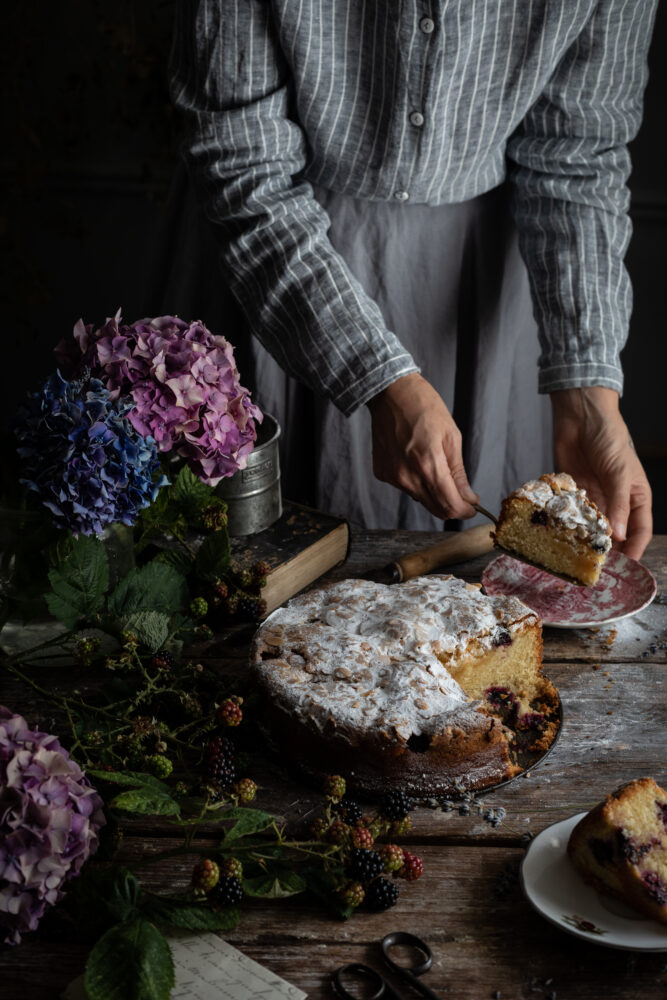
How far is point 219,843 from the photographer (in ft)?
4.07

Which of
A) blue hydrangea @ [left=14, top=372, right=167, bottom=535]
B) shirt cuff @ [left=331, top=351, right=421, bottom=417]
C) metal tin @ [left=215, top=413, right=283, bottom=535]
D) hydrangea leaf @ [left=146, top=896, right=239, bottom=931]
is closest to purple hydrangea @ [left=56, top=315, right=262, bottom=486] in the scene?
blue hydrangea @ [left=14, top=372, right=167, bottom=535]

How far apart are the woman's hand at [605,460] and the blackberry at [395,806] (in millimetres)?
779

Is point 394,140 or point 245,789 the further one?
point 394,140

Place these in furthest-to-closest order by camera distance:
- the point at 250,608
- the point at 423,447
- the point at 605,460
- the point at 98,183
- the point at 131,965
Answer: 1. the point at 98,183
2. the point at 605,460
3. the point at 423,447
4. the point at 250,608
5. the point at 131,965

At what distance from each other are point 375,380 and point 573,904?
104 centimetres

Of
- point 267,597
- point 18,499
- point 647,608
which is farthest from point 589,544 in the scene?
point 18,499

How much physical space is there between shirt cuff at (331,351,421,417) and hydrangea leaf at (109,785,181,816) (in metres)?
0.95

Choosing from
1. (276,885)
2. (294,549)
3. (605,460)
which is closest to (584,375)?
(605,460)

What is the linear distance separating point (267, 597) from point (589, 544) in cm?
57

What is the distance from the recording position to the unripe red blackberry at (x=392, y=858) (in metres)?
1.17

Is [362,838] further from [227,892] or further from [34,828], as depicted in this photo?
[34,828]

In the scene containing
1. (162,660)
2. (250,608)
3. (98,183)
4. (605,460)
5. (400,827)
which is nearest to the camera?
(400,827)

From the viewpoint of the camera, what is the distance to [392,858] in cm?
117

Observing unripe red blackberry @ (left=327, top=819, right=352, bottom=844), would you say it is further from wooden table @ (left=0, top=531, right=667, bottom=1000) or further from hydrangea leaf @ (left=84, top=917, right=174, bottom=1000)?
hydrangea leaf @ (left=84, top=917, right=174, bottom=1000)
